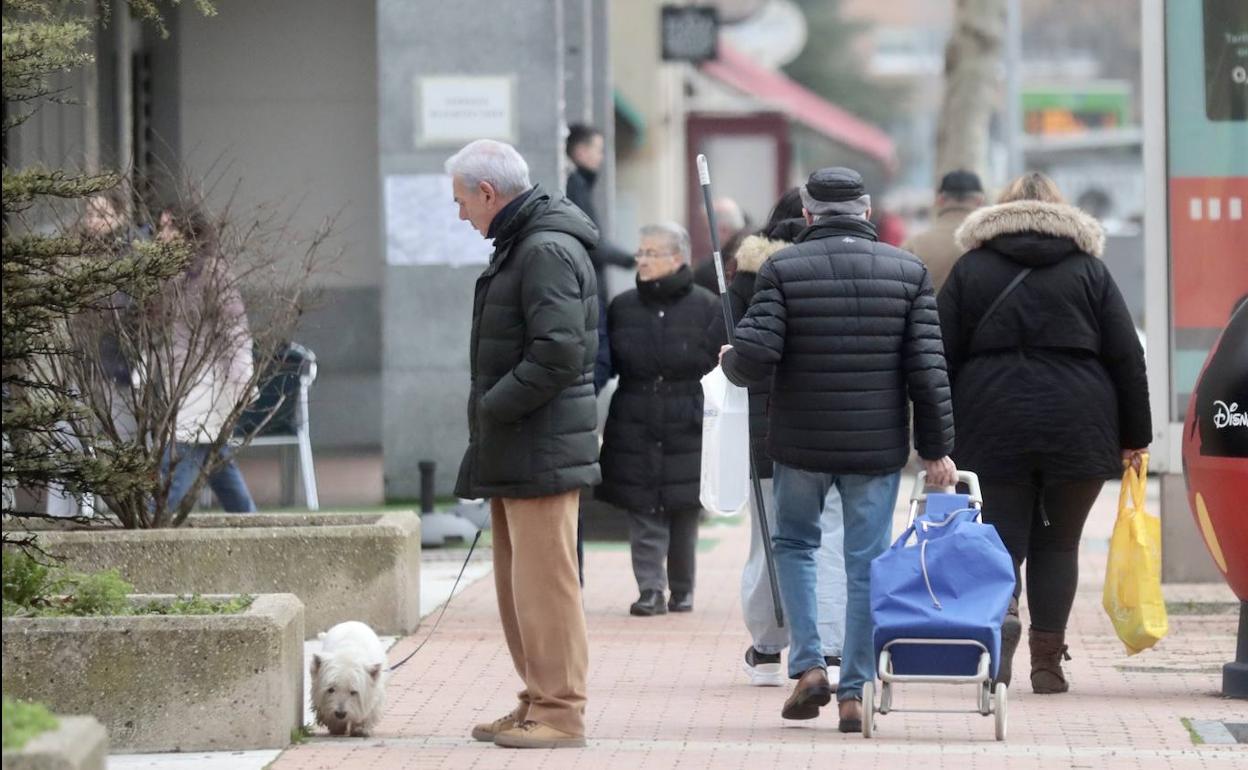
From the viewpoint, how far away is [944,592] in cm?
729

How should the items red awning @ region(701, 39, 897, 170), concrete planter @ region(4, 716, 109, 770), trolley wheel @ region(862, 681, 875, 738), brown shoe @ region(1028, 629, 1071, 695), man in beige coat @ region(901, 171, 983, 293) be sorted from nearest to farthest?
1. concrete planter @ region(4, 716, 109, 770)
2. trolley wheel @ region(862, 681, 875, 738)
3. brown shoe @ region(1028, 629, 1071, 695)
4. man in beige coat @ region(901, 171, 983, 293)
5. red awning @ region(701, 39, 897, 170)

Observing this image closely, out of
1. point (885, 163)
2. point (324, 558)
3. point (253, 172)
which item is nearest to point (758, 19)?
point (885, 163)

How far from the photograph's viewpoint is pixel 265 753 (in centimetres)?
713

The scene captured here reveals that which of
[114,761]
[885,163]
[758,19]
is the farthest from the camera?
[885,163]

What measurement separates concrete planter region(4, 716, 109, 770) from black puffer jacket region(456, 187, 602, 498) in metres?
2.08

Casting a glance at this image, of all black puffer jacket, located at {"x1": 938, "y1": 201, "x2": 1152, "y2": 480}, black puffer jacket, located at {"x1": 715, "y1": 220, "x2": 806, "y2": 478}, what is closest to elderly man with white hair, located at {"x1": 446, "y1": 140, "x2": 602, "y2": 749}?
black puffer jacket, located at {"x1": 715, "y1": 220, "x2": 806, "y2": 478}

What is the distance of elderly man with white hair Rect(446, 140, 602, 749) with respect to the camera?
7039mm

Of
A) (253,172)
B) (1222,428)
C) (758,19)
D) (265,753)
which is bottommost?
(265,753)

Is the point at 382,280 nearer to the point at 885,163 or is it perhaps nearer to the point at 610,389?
the point at 610,389

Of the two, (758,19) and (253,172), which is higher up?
A: (758,19)

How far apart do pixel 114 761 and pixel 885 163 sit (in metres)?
50.5

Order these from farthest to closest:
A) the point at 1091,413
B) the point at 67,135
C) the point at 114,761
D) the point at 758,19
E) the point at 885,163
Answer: the point at 885,163 → the point at 758,19 → the point at 67,135 → the point at 1091,413 → the point at 114,761

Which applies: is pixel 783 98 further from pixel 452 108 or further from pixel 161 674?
pixel 161 674

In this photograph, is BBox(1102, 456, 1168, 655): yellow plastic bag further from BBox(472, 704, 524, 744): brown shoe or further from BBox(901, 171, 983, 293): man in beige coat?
BBox(901, 171, 983, 293): man in beige coat
